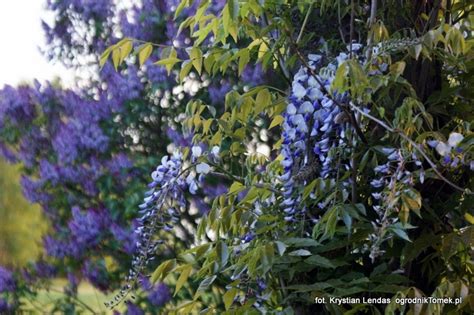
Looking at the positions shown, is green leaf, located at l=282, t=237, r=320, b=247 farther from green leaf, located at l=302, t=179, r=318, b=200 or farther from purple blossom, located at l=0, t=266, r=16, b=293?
purple blossom, located at l=0, t=266, r=16, b=293

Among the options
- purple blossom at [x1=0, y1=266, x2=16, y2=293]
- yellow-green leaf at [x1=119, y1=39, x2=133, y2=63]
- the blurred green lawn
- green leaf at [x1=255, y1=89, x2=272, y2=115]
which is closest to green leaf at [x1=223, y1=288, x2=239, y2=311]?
green leaf at [x1=255, y1=89, x2=272, y2=115]

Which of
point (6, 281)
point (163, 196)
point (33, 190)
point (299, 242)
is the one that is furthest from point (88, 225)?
point (299, 242)

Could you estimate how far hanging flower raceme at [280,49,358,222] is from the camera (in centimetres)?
112

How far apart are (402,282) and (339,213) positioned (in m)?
0.18

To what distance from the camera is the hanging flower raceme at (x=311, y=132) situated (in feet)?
3.67

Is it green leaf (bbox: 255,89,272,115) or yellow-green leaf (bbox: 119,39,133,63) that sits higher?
yellow-green leaf (bbox: 119,39,133,63)

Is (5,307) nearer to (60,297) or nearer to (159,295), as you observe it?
(60,297)

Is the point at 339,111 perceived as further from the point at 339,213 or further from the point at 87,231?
the point at 87,231

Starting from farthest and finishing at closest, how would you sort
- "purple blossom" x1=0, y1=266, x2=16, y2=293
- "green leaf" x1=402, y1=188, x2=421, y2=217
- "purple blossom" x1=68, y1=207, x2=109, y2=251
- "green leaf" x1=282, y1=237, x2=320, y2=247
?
"purple blossom" x1=0, y1=266, x2=16, y2=293 < "purple blossom" x1=68, y1=207, x2=109, y2=251 < "green leaf" x1=282, y1=237, x2=320, y2=247 < "green leaf" x1=402, y1=188, x2=421, y2=217

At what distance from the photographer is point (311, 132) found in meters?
1.15

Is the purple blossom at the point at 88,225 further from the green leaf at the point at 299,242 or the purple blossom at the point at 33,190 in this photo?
the green leaf at the point at 299,242

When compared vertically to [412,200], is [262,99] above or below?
above

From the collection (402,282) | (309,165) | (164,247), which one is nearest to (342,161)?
(309,165)

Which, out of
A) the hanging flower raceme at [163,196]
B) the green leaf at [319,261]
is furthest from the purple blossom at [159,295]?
the green leaf at [319,261]
